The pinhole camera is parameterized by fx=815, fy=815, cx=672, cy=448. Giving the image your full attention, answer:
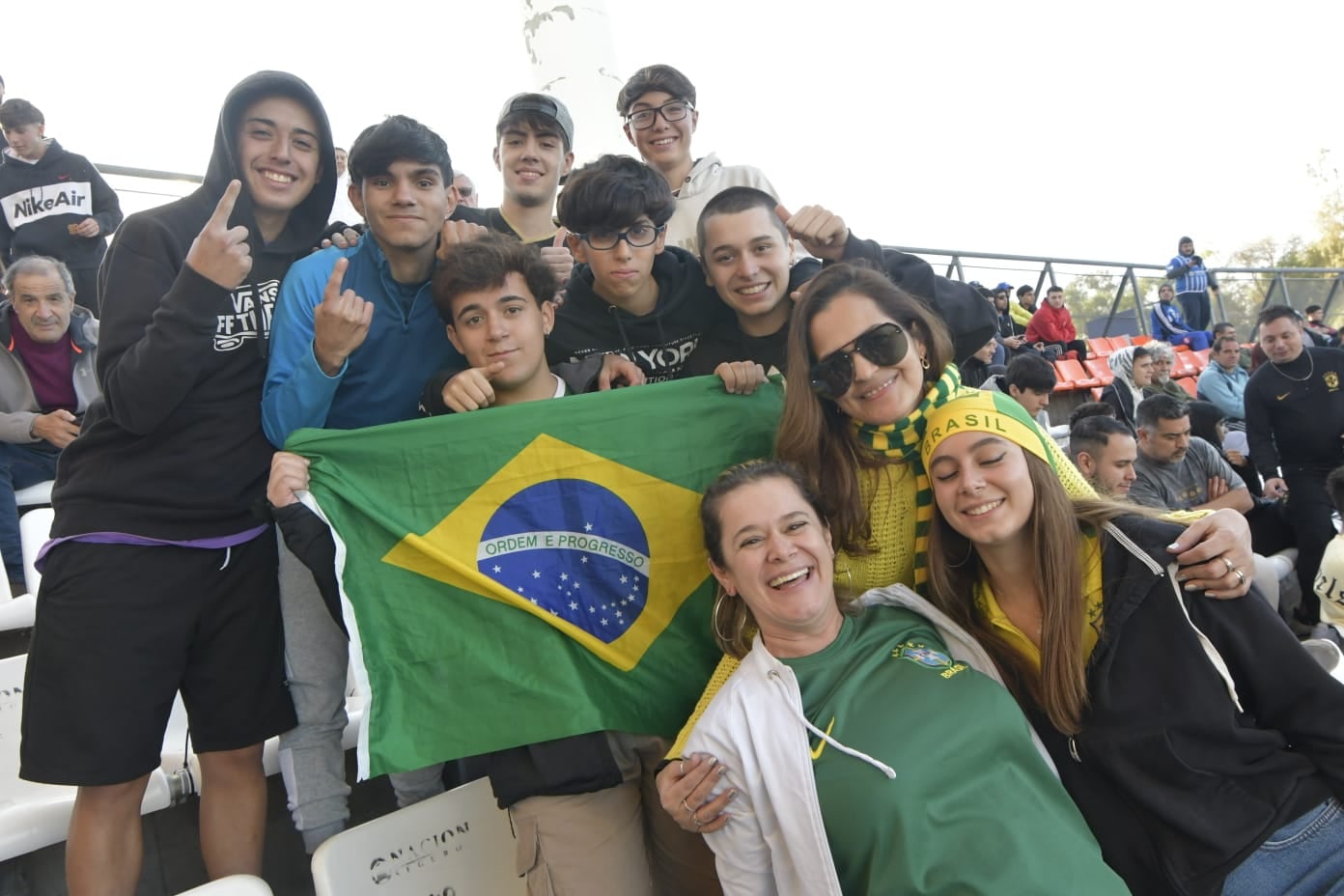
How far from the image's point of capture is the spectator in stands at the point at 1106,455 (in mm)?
4770

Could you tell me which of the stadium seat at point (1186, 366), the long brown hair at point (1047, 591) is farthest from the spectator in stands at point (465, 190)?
the stadium seat at point (1186, 366)

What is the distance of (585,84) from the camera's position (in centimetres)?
860

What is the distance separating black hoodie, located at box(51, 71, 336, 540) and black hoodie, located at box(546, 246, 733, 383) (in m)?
0.97

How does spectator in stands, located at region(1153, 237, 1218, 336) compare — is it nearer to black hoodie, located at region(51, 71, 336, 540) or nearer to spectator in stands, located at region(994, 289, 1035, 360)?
spectator in stands, located at region(994, 289, 1035, 360)

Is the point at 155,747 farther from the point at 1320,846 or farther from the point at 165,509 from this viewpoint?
the point at 1320,846

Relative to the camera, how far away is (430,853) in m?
2.45

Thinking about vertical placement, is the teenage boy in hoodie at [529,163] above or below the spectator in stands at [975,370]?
above

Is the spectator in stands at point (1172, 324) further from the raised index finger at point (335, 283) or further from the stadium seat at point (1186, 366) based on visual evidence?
the raised index finger at point (335, 283)

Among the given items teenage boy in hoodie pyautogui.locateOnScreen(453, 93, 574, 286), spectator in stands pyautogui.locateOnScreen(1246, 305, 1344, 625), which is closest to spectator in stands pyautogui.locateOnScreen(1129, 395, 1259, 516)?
spectator in stands pyautogui.locateOnScreen(1246, 305, 1344, 625)

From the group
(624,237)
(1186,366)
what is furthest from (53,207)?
(1186,366)

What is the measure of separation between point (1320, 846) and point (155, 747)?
9.68 ft

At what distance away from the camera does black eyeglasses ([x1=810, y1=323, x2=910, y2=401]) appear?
225 centimetres

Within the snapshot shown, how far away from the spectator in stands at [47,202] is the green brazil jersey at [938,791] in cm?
641

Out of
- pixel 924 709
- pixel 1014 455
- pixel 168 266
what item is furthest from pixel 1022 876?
pixel 168 266
